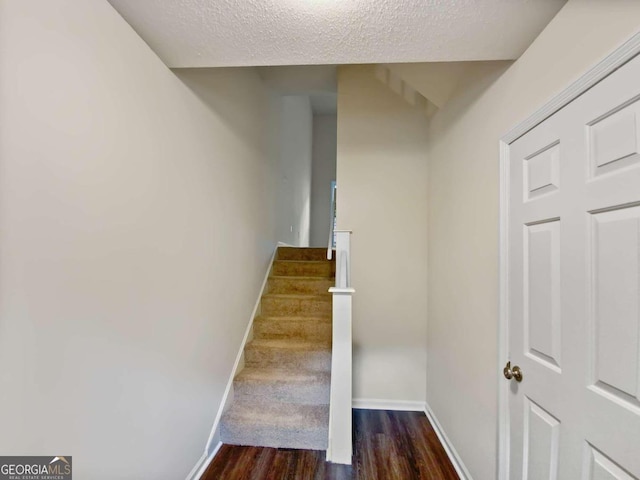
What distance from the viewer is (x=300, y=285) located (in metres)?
3.32

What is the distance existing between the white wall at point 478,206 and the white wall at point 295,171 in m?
2.17

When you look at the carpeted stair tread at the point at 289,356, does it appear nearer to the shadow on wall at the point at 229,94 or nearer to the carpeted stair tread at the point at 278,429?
the carpeted stair tread at the point at 278,429

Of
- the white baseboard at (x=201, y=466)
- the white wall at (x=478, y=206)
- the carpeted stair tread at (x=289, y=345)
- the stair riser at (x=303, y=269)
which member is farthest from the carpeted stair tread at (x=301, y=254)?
the white baseboard at (x=201, y=466)

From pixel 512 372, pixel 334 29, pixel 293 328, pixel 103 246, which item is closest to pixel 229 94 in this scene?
pixel 334 29

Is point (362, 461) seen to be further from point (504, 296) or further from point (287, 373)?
point (504, 296)

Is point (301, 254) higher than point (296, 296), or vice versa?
point (301, 254)

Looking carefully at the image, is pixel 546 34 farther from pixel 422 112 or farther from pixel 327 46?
pixel 422 112

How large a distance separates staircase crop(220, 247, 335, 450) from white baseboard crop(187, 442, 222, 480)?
0.16 metres

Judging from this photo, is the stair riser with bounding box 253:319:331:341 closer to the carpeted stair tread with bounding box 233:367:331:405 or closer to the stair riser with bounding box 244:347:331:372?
the stair riser with bounding box 244:347:331:372

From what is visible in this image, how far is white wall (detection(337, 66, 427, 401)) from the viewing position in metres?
2.82

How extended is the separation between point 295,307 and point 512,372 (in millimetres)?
2026

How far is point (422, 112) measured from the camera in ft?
9.35

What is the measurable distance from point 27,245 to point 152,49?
1.05 metres

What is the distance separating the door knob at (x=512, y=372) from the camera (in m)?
1.33
